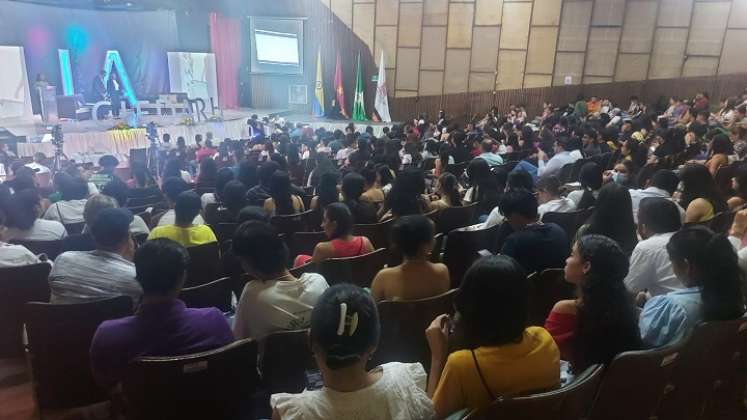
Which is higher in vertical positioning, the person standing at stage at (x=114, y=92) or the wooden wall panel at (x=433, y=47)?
the wooden wall panel at (x=433, y=47)

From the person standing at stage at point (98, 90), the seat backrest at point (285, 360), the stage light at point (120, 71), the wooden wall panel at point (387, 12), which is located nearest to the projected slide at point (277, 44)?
the wooden wall panel at point (387, 12)

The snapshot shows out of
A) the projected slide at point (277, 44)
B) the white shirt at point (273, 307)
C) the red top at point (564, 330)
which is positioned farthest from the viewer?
the projected slide at point (277, 44)

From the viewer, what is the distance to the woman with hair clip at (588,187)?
164 inches

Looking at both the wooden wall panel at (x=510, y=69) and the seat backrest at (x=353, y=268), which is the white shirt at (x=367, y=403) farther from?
the wooden wall panel at (x=510, y=69)

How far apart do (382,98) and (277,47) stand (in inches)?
173

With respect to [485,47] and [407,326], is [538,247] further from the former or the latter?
[485,47]

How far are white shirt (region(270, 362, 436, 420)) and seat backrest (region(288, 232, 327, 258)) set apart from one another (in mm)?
→ 2109

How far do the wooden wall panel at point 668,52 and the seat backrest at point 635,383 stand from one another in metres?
12.5

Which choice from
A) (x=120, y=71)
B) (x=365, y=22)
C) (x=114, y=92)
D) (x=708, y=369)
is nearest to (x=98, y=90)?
(x=114, y=92)

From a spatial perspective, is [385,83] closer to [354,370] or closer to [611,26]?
[611,26]

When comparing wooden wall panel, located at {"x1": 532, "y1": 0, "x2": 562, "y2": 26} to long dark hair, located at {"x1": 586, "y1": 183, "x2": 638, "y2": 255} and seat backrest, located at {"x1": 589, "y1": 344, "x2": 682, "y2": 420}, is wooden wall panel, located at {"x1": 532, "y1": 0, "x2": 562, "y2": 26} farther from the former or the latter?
seat backrest, located at {"x1": 589, "y1": 344, "x2": 682, "y2": 420}

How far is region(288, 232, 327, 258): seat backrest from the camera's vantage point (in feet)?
11.3

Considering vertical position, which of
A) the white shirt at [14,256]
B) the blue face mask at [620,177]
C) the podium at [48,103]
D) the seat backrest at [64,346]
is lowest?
the seat backrest at [64,346]

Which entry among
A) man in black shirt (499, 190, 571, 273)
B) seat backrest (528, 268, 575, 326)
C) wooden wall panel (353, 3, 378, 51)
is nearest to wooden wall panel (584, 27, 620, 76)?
wooden wall panel (353, 3, 378, 51)
